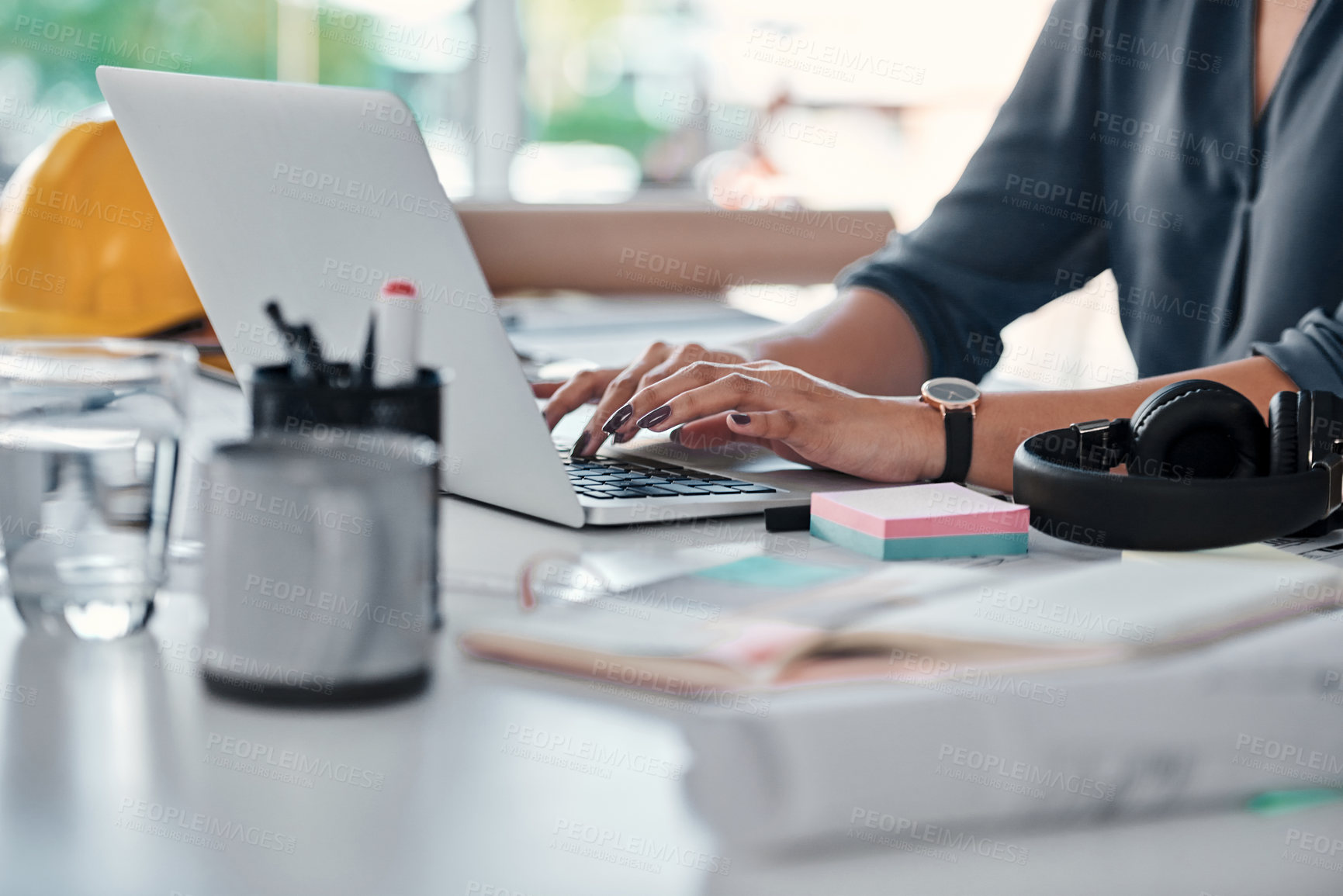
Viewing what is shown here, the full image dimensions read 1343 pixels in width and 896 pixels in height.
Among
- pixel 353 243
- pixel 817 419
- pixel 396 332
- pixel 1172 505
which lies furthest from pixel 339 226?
pixel 1172 505

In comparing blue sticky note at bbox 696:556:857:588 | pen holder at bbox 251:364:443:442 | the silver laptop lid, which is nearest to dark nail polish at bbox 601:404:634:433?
the silver laptop lid

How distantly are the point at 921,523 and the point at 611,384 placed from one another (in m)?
0.38

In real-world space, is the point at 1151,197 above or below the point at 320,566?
above

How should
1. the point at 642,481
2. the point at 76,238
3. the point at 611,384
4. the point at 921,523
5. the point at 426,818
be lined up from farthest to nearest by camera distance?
the point at 76,238 → the point at 611,384 → the point at 642,481 → the point at 921,523 → the point at 426,818

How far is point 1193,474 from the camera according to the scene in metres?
0.66

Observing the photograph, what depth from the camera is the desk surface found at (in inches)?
13.9

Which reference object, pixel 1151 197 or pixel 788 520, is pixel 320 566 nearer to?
pixel 788 520

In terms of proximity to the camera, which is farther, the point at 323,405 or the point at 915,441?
the point at 915,441

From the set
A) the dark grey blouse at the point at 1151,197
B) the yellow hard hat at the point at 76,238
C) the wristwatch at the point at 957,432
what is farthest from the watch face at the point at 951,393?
the yellow hard hat at the point at 76,238

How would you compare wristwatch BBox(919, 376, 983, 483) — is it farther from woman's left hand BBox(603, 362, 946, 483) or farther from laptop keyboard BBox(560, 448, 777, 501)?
laptop keyboard BBox(560, 448, 777, 501)

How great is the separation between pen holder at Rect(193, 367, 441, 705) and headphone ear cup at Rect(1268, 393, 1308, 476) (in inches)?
17.2

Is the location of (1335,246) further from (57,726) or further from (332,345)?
(57,726)

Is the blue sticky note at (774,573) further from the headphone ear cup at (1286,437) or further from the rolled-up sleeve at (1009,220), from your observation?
the rolled-up sleeve at (1009,220)

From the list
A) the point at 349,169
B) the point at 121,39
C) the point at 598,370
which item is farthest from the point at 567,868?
the point at 121,39
